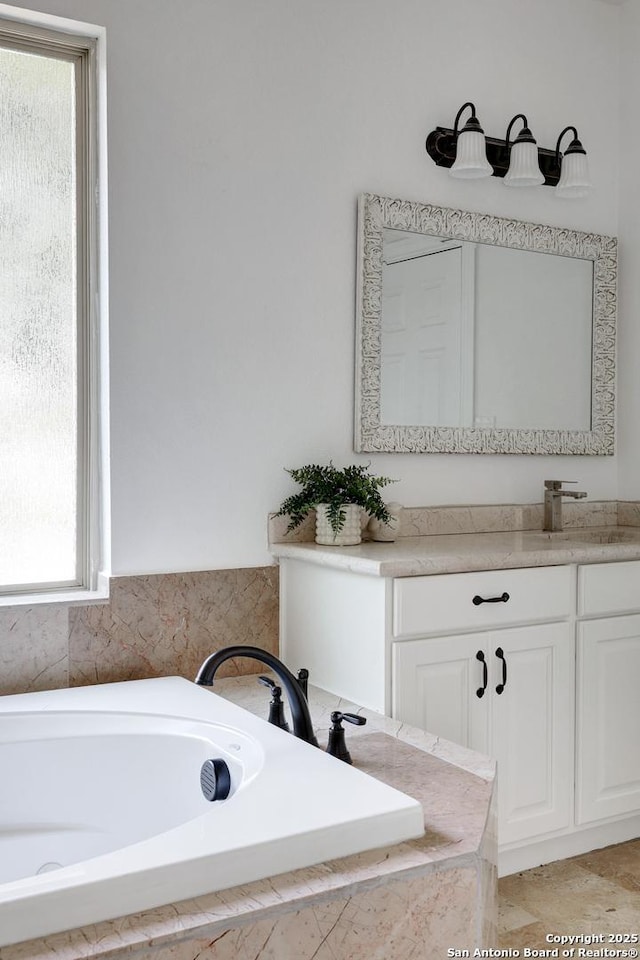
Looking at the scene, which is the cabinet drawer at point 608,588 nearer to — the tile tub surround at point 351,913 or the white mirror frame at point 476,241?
the white mirror frame at point 476,241

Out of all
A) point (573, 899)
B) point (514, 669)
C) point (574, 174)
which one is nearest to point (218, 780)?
point (514, 669)

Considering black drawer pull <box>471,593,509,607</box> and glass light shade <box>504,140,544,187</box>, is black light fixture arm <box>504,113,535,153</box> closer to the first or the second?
glass light shade <box>504,140,544,187</box>

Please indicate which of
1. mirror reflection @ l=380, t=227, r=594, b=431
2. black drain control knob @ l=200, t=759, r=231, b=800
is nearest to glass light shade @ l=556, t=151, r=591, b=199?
mirror reflection @ l=380, t=227, r=594, b=431

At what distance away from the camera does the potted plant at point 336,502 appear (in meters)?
2.42

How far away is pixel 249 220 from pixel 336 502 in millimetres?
821

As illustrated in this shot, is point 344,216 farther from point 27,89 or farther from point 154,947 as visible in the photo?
point 154,947

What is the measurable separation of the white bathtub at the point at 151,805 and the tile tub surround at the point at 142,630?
0.41 ft

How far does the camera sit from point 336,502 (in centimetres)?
240

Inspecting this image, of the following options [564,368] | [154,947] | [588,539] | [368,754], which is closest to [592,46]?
[564,368]

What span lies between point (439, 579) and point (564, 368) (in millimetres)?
1244

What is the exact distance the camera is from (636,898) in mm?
2279

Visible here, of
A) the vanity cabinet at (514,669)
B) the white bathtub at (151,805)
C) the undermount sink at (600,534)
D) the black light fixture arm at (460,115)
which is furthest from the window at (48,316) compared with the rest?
the undermount sink at (600,534)

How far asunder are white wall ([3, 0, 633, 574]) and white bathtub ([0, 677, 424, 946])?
0.50 m

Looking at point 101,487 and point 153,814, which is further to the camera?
point 101,487
